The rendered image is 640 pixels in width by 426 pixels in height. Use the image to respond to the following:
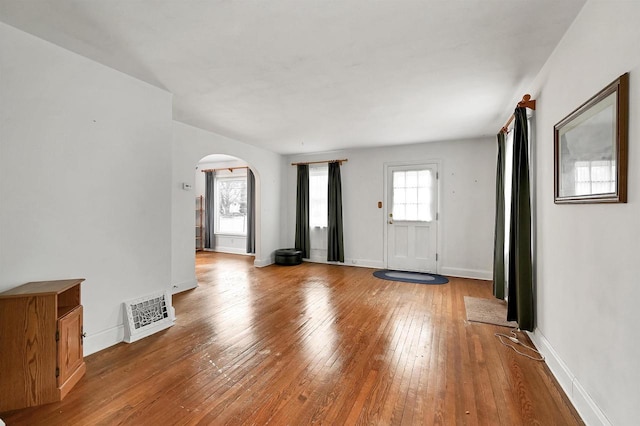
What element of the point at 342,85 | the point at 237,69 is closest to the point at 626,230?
the point at 342,85

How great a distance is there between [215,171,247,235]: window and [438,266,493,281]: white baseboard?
5.23 m

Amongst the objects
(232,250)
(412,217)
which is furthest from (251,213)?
(412,217)

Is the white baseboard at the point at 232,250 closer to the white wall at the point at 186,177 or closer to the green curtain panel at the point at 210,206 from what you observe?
the green curtain panel at the point at 210,206

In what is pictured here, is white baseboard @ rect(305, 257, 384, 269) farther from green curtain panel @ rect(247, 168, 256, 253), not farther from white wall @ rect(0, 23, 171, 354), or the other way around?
white wall @ rect(0, 23, 171, 354)

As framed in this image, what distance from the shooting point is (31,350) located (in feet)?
6.06

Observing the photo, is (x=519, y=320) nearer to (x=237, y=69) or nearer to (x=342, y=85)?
(x=342, y=85)

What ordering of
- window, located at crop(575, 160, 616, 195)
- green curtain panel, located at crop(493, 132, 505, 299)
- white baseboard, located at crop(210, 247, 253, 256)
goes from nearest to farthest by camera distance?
window, located at crop(575, 160, 616, 195)
green curtain panel, located at crop(493, 132, 505, 299)
white baseboard, located at crop(210, 247, 253, 256)

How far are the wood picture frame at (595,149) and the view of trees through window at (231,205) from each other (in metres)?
7.17

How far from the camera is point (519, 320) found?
8.74ft

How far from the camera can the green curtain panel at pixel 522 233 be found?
8.62ft

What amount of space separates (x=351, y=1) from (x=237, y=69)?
1.30 meters

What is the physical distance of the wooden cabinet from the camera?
5.92 feet

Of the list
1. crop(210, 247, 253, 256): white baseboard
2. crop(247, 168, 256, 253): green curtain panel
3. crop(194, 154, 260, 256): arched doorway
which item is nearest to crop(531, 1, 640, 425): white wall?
crop(247, 168, 256, 253): green curtain panel

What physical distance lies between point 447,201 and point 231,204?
5.83 metres
